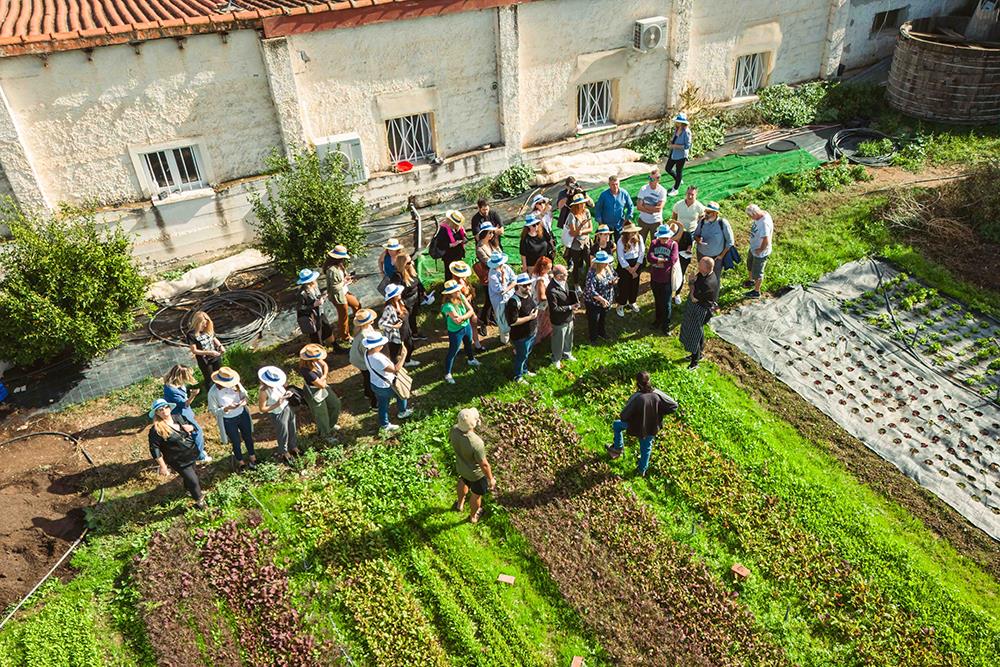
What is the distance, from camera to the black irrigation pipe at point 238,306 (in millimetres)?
13523

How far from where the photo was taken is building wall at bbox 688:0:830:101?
63.4 feet

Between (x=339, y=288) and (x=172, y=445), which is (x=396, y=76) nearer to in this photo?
(x=339, y=288)

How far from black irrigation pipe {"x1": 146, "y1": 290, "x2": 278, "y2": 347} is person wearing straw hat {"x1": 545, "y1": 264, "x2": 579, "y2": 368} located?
5449 millimetres

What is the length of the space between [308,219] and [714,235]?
716 cm

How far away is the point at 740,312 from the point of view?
44.5 ft

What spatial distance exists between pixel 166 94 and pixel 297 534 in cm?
928

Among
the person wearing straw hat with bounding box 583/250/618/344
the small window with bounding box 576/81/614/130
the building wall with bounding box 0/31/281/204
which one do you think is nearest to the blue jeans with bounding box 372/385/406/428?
the person wearing straw hat with bounding box 583/250/618/344

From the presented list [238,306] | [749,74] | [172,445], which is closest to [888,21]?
[749,74]

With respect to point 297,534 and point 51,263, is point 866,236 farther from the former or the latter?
point 51,263

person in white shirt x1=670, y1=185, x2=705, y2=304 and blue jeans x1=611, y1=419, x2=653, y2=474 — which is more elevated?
person in white shirt x1=670, y1=185, x2=705, y2=304

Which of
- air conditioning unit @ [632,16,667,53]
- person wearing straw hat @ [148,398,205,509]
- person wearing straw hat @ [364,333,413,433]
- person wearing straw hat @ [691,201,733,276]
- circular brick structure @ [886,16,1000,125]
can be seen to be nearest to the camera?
person wearing straw hat @ [148,398,205,509]

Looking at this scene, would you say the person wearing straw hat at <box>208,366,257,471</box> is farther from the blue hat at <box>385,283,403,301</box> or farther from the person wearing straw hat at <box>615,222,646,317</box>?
the person wearing straw hat at <box>615,222,646,317</box>

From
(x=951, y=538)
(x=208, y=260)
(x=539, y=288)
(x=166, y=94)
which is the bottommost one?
(x=951, y=538)

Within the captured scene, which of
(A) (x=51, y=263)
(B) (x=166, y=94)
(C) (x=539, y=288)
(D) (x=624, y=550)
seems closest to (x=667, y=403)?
(D) (x=624, y=550)
